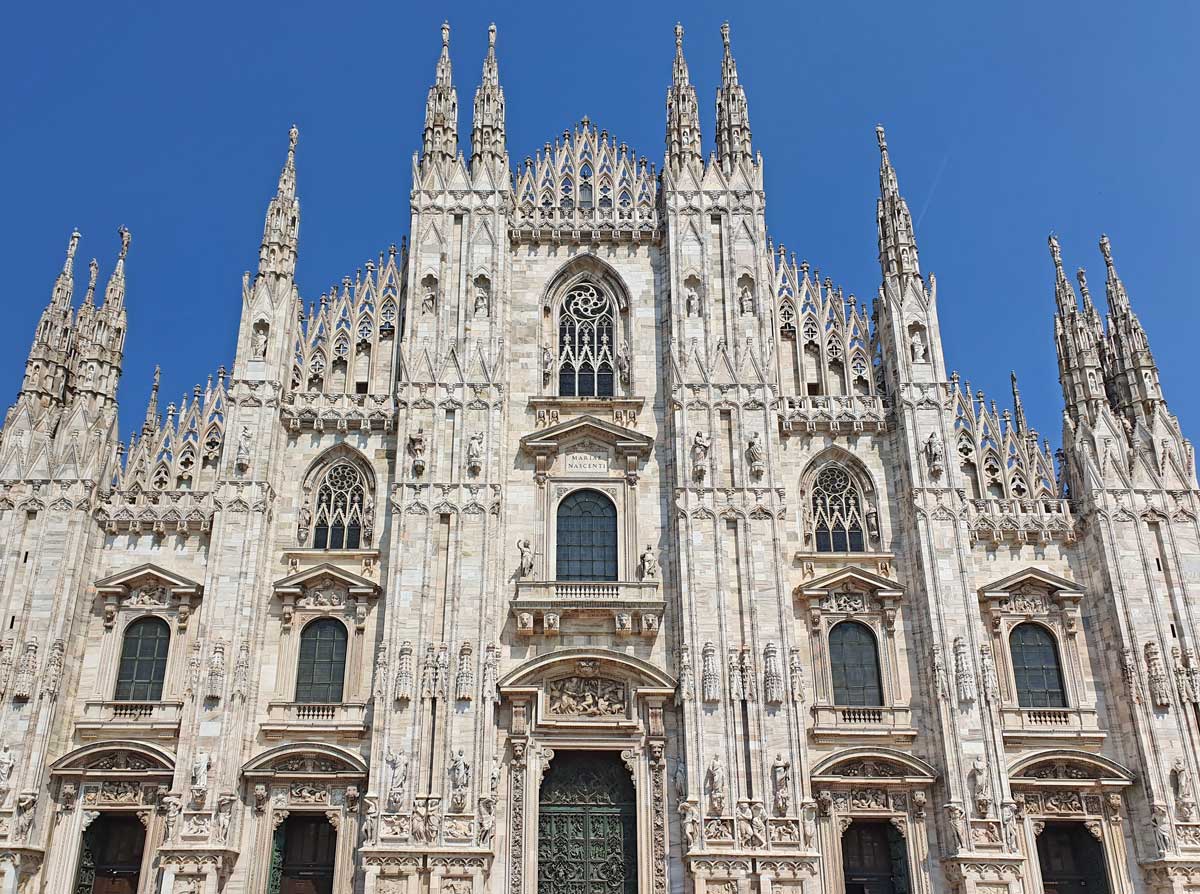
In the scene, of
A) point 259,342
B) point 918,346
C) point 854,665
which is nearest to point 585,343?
point 259,342

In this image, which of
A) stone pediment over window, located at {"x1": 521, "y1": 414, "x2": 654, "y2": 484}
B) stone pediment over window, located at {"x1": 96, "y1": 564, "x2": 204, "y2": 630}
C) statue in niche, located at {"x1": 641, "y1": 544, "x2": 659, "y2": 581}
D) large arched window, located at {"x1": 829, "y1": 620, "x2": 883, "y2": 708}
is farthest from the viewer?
stone pediment over window, located at {"x1": 521, "y1": 414, "x2": 654, "y2": 484}

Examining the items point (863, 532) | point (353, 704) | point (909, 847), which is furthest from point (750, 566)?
point (353, 704)

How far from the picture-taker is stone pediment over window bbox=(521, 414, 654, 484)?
2789cm

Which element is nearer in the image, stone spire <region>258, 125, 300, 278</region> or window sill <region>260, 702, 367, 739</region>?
window sill <region>260, 702, 367, 739</region>

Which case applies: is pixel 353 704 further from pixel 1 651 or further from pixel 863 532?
pixel 863 532

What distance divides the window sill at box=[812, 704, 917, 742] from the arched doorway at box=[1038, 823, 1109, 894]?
372 centimetres

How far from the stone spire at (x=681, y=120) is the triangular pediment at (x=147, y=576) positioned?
16640 millimetres

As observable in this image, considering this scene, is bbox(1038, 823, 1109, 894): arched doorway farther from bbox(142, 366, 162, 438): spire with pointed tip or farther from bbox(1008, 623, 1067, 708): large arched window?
bbox(142, 366, 162, 438): spire with pointed tip

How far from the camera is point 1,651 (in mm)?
25000

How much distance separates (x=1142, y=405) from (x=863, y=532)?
25.9ft

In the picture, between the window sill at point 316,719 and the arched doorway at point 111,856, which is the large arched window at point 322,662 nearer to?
the window sill at point 316,719

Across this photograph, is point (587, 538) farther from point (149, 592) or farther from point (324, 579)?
point (149, 592)

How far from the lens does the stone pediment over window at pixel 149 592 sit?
26.2 metres

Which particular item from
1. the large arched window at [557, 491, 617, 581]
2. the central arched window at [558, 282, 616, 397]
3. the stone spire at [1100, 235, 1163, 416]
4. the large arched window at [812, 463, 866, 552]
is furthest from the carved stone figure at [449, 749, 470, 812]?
the stone spire at [1100, 235, 1163, 416]
